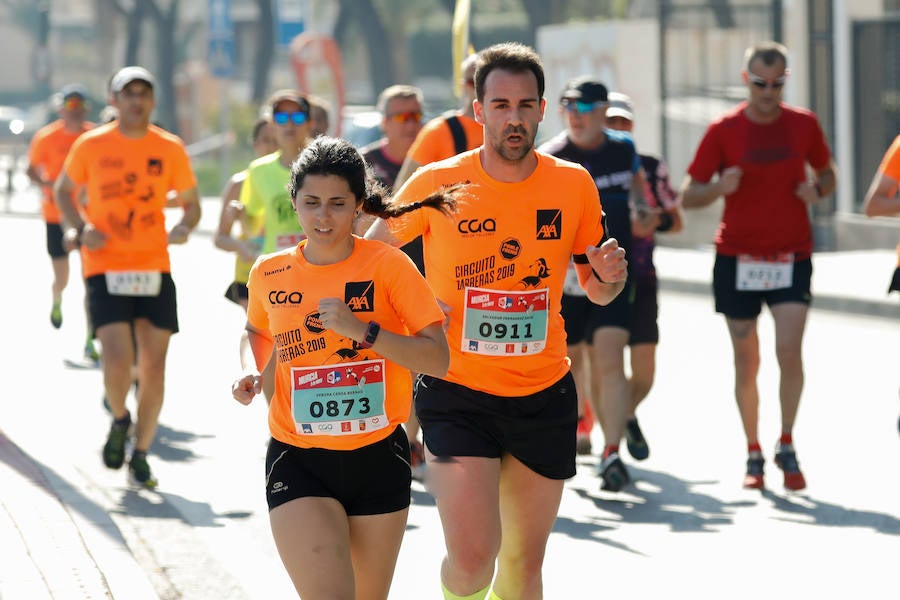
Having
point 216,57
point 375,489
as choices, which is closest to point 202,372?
point 375,489

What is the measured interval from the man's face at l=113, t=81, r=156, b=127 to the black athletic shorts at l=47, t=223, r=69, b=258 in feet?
19.4

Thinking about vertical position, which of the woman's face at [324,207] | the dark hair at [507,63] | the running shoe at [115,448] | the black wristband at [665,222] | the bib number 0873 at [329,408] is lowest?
the running shoe at [115,448]

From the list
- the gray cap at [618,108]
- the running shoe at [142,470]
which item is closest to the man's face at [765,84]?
the gray cap at [618,108]

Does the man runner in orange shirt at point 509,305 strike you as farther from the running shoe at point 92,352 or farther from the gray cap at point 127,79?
the running shoe at point 92,352

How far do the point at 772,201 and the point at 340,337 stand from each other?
161 inches

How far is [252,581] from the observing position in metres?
6.50

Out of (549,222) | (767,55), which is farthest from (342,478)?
(767,55)

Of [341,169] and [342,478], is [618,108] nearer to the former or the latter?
[341,169]

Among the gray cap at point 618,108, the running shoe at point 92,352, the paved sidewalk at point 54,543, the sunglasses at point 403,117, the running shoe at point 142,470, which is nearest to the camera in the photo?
the paved sidewalk at point 54,543

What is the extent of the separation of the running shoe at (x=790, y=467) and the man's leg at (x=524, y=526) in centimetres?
326

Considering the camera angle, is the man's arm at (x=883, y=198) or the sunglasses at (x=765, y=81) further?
the sunglasses at (x=765, y=81)

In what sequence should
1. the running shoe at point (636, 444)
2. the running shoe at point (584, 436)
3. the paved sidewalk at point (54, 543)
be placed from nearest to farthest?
1. the paved sidewalk at point (54, 543)
2. the running shoe at point (636, 444)
3. the running shoe at point (584, 436)

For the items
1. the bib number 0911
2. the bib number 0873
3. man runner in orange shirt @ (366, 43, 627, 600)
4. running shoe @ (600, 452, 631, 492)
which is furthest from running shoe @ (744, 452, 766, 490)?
the bib number 0873

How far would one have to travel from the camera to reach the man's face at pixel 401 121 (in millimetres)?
9391
